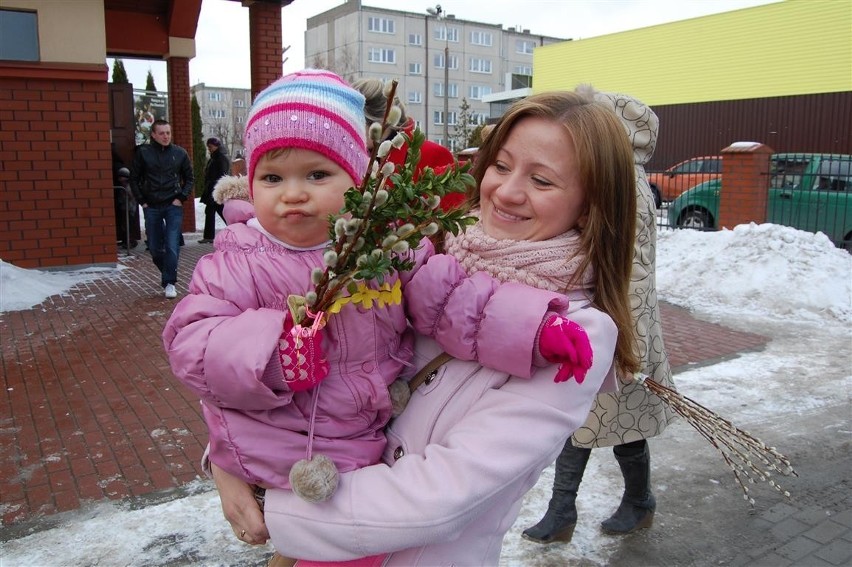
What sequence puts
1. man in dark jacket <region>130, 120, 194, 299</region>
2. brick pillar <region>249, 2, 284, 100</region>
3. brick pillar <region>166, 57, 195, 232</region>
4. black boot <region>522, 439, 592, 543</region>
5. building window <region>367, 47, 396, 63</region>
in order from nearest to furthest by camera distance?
black boot <region>522, 439, 592, 543</region>, man in dark jacket <region>130, 120, 194, 299</region>, brick pillar <region>249, 2, 284, 100</region>, brick pillar <region>166, 57, 195, 232</region>, building window <region>367, 47, 396, 63</region>

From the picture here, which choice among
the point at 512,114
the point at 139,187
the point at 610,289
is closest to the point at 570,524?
the point at 610,289

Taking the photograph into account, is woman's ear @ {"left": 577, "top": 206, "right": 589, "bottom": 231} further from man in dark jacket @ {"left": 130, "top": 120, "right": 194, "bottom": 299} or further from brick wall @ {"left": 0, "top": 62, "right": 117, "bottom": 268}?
brick wall @ {"left": 0, "top": 62, "right": 117, "bottom": 268}

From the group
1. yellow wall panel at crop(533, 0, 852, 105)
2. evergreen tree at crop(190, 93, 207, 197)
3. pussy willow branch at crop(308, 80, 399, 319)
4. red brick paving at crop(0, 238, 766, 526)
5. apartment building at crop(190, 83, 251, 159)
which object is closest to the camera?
pussy willow branch at crop(308, 80, 399, 319)

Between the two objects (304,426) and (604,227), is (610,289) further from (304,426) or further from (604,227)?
(304,426)

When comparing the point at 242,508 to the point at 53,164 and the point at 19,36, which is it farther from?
the point at 19,36

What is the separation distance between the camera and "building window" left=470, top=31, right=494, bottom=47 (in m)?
72.6

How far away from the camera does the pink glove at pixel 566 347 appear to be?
4.24ft

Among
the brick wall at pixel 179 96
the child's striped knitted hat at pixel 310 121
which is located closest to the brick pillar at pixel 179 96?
the brick wall at pixel 179 96

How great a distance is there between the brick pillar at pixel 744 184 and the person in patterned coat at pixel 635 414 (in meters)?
9.18

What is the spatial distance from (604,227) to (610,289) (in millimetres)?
138

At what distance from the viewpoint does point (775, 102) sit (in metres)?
25.5

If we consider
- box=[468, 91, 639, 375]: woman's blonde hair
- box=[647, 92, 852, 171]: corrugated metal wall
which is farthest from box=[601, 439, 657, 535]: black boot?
box=[647, 92, 852, 171]: corrugated metal wall

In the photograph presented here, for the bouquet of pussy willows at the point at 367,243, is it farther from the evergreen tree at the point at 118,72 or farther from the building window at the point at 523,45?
the building window at the point at 523,45

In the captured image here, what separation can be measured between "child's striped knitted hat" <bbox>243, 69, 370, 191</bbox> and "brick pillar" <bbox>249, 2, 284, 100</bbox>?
9464mm
